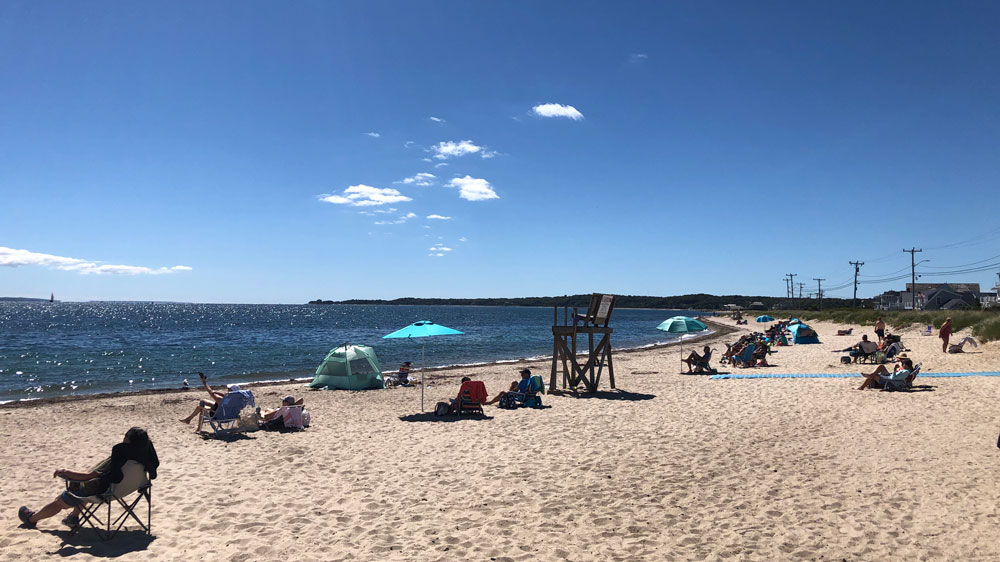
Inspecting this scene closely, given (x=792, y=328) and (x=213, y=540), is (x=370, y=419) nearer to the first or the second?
(x=213, y=540)

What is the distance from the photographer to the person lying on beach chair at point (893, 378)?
12875mm

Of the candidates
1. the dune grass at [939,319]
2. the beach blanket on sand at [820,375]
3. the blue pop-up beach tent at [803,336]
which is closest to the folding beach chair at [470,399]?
the beach blanket on sand at [820,375]

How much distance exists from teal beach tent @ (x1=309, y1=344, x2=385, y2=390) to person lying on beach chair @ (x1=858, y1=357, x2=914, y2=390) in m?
13.3

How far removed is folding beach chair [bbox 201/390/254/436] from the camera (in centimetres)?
1002

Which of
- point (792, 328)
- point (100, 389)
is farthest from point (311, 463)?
point (792, 328)

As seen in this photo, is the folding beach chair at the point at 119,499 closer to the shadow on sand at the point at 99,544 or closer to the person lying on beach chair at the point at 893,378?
the shadow on sand at the point at 99,544

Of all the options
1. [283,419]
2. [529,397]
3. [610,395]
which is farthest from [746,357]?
[283,419]

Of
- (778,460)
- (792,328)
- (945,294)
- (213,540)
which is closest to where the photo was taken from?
(213,540)

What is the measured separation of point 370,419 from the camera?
11.7 meters

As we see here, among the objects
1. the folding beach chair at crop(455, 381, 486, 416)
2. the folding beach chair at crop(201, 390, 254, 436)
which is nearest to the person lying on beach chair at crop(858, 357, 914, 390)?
the folding beach chair at crop(455, 381, 486, 416)

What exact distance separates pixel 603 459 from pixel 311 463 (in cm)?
429

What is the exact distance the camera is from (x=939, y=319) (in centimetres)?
3400

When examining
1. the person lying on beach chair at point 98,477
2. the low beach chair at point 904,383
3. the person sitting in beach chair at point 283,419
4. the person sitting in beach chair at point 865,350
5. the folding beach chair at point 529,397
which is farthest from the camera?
the person sitting in beach chair at point 865,350

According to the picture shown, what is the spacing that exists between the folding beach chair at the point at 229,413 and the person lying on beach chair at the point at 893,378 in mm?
13999
